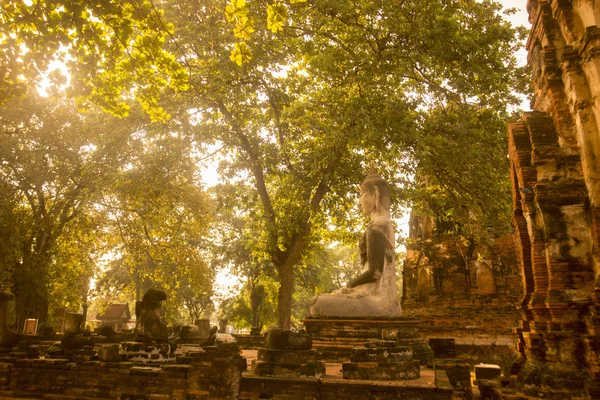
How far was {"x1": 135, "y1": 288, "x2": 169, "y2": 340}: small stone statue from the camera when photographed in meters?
6.52

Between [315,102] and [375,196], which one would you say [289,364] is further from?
[315,102]

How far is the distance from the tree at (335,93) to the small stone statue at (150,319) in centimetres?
424

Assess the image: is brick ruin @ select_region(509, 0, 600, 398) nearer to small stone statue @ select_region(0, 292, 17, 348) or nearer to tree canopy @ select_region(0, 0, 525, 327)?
tree canopy @ select_region(0, 0, 525, 327)

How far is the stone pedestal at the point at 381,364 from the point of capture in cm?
490

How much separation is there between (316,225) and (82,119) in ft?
38.8

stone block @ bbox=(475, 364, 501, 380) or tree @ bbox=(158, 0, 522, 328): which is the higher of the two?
tree @ bbox=(158, 0, 522, 328)

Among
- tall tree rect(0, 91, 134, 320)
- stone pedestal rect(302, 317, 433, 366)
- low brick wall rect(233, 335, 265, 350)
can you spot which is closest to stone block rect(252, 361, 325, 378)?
stone pedestal rect(302, 317, 433, 366)

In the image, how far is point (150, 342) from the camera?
20.9ft

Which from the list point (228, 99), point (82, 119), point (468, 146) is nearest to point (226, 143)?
point (228, 99)

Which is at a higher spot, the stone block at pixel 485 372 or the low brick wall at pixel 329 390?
the low brick wall at pixel 329 390

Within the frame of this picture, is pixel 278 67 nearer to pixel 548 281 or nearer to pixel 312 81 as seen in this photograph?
pixel 312 81

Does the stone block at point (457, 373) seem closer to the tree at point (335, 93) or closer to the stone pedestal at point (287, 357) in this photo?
Result: the stone pedestal at point (287, 357)

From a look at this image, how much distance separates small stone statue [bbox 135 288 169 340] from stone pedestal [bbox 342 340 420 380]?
3240 millimetres

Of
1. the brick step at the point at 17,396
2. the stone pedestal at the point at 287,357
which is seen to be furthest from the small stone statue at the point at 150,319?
the stone pedestal at the point at 287,357
